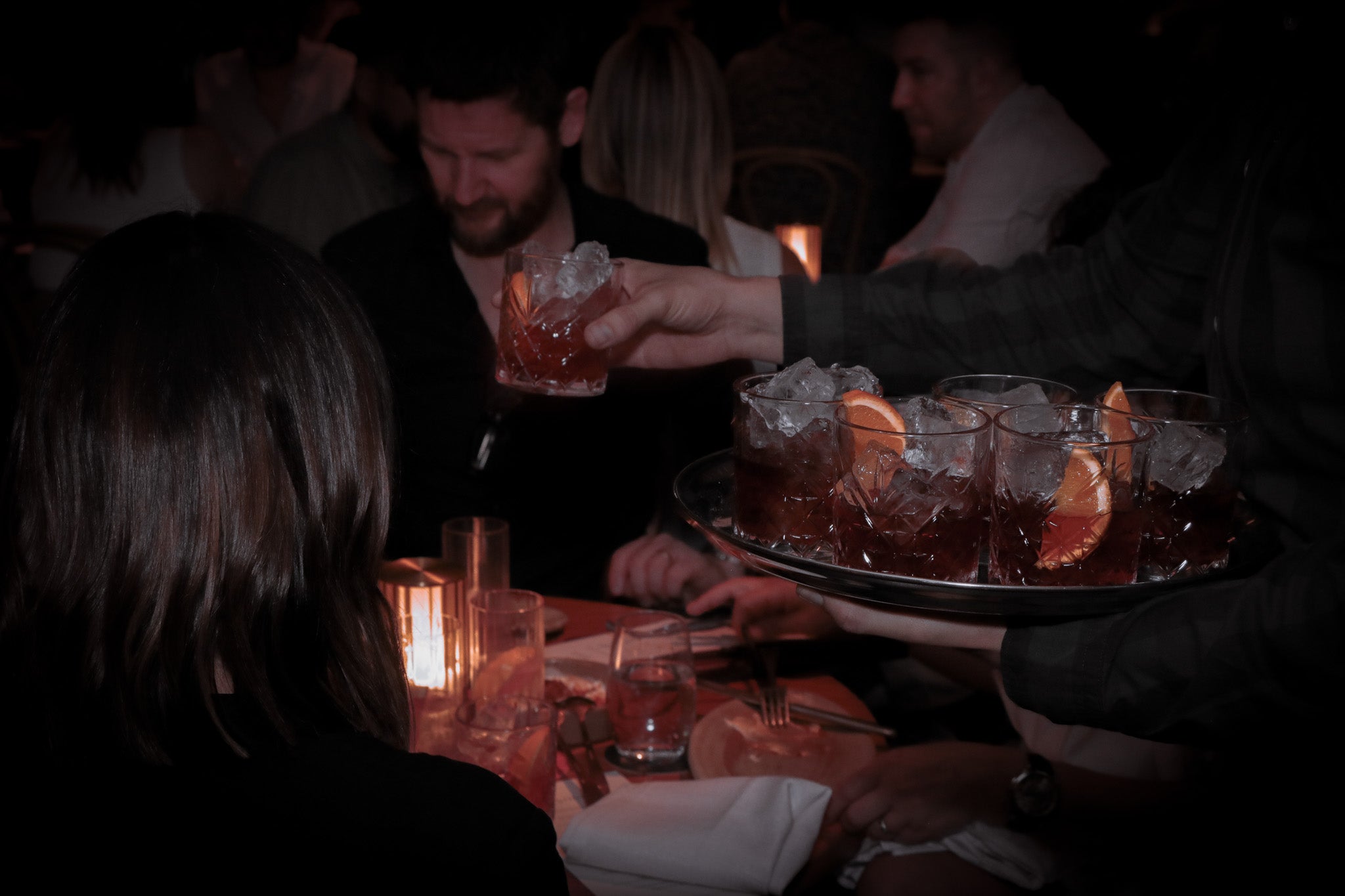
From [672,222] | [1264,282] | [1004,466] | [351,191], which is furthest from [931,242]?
[1004,466]

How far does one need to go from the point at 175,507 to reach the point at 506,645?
0.58m

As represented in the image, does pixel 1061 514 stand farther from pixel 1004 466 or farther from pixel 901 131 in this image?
pixel 901 131

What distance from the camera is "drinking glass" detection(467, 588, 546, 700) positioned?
1.51 meters

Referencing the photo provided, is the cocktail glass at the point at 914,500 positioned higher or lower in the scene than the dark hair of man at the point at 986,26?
lower

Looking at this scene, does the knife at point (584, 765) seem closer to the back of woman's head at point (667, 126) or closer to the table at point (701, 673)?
the table at point (701, 673)

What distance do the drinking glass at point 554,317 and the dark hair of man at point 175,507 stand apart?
438mm

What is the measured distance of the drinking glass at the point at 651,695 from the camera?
1.47 meters

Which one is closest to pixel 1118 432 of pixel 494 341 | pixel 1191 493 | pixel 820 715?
pixel 1191 493

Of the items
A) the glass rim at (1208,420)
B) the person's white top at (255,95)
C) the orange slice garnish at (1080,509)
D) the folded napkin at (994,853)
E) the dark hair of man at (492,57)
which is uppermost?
the person's white top at (255,95)

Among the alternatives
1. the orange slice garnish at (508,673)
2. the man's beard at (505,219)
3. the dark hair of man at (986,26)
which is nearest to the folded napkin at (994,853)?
the orange slice garnish at (508,673)

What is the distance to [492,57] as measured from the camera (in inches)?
102

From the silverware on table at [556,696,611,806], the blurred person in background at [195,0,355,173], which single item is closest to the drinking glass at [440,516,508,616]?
the silverware on table at [556,696,611,806]

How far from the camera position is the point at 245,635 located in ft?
3.54

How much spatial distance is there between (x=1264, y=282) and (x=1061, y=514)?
1.65ft
